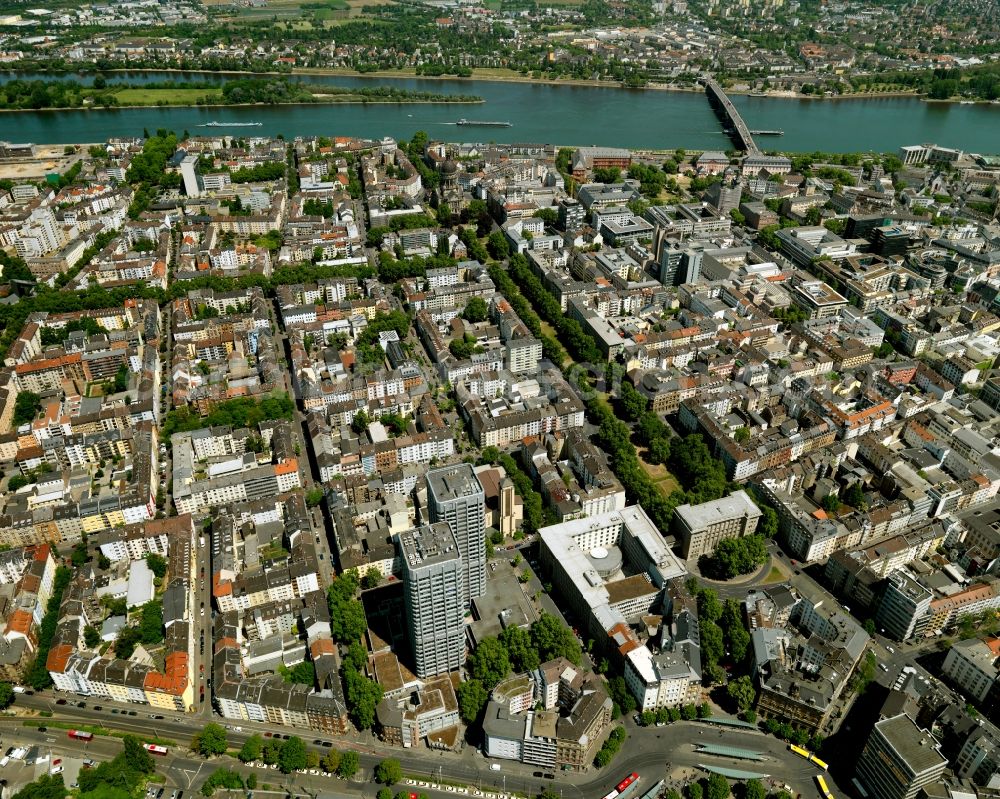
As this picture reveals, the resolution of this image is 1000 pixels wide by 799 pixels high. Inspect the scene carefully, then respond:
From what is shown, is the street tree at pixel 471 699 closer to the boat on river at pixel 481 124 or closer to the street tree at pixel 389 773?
the street tree at pixel 389 773

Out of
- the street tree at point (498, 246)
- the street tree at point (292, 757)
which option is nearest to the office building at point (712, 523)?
the street tree at point (292, 757)

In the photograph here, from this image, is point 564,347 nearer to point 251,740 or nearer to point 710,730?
point 710,730

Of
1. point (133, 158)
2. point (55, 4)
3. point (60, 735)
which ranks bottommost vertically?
point (60, 735)

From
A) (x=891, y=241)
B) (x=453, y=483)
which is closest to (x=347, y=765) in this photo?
(x=453, y=483)

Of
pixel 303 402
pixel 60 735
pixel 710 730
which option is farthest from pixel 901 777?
pixel 303 402

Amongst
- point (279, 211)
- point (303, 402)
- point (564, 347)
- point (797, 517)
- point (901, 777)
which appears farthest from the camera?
point (279, 211)

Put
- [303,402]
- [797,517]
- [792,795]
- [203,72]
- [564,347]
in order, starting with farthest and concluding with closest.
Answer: [203,72], [564,347], [303,402], [797,517], [792,795]

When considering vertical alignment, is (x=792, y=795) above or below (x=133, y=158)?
below
